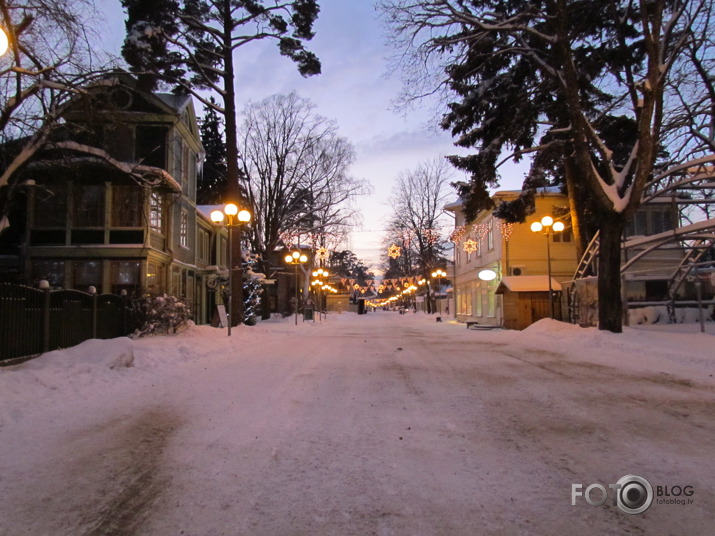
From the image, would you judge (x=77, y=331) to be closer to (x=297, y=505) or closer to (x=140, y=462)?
(x=140, y=462)

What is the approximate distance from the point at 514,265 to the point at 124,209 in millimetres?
19776

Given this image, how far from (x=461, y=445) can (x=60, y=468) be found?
142 inches

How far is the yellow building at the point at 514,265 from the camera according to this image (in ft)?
75.9

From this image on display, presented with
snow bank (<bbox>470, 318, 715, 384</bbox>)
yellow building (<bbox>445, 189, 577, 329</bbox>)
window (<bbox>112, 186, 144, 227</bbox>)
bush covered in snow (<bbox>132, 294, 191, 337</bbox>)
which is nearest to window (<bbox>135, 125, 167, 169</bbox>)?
window (<bbox>112, 186, 144, 227</bbox>)

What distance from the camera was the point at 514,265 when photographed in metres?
28.0

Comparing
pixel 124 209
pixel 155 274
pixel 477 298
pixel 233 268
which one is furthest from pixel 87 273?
pixel 477 298

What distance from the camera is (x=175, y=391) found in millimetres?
7789

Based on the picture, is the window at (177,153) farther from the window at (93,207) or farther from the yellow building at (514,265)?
the yellow building at (514,265)

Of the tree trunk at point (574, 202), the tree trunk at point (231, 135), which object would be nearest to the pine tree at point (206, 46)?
the tree trunk at point (231, 135)

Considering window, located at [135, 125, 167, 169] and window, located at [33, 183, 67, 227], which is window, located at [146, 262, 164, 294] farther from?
window, located at [135, 125, 167, 169]

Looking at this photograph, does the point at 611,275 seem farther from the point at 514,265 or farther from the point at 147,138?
the point at 147,138

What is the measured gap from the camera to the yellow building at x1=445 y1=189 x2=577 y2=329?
2314 cm

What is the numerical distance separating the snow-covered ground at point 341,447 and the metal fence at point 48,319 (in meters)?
1.03

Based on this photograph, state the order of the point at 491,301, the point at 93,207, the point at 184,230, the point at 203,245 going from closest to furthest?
the point at 93,207, the point at 184,230, the point at 203,245, the point at 491,301
